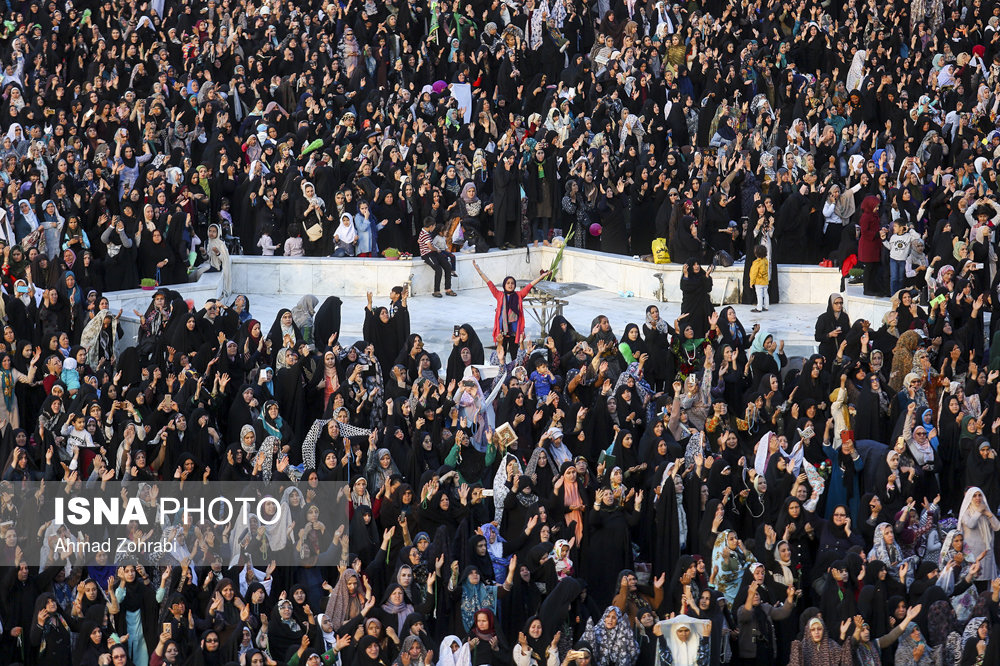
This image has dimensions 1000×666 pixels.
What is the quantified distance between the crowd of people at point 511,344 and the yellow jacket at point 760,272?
51 mm

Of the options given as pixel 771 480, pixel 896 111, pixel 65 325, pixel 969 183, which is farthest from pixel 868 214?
pixel 65 325

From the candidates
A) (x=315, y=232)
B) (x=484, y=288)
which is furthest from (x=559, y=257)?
(x=315, y=232)

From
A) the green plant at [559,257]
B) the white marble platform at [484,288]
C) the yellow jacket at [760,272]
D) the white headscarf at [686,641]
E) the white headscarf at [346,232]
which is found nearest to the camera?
the white headscarf at [686,641]

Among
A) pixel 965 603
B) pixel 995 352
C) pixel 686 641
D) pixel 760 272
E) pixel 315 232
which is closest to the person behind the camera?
pixel 686 641

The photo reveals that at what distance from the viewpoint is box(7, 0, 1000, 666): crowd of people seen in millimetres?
15414

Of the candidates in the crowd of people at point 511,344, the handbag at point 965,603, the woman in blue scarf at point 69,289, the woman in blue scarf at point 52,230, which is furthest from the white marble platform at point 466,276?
the handbag at point 965,603

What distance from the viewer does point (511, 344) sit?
20.8m

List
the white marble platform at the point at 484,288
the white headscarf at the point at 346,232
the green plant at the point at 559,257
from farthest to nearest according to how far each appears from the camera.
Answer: the green plant at the point at 559,257 < the white headscarf at the point at 346,232 < the white marble platform at the point at 484,288

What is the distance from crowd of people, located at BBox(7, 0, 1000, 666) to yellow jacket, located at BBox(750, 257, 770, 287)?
0.05 m

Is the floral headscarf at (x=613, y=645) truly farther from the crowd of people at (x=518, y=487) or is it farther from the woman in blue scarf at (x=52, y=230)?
the woman in blue scarf at (x=52, y=230)

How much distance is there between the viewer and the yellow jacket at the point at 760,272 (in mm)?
23531

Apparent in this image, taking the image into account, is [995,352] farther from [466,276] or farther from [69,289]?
[69,289]

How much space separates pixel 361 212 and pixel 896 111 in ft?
24.8

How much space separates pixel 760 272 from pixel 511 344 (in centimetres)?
409
